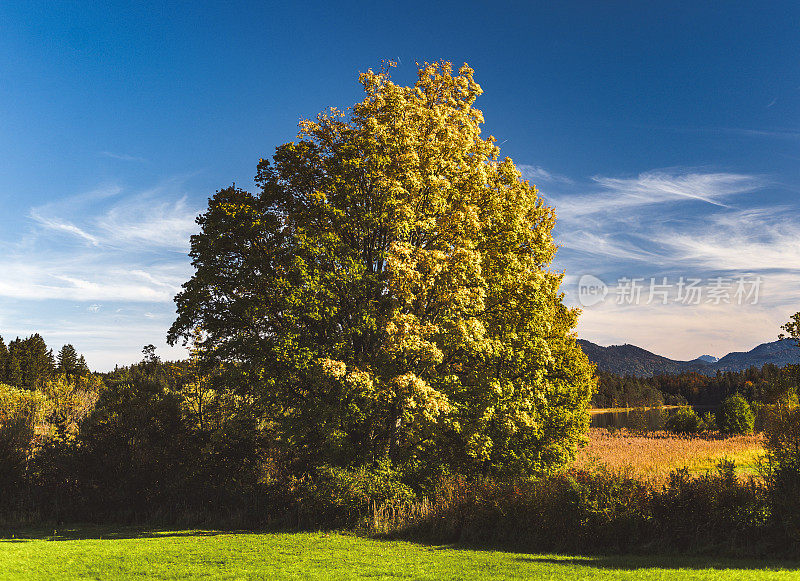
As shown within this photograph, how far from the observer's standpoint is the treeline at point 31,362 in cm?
10138

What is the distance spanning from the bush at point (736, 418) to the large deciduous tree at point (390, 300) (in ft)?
126

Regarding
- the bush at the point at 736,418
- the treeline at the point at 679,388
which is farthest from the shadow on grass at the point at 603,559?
the treeline at the point at 679,388

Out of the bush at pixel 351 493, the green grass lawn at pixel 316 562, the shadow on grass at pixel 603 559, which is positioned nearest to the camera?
the green grass lawn at pixel 316 562

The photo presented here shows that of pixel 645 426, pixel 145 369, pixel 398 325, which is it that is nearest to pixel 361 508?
pixel 398 325

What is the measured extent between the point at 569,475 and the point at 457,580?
6.78 meters

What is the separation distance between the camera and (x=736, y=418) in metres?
51.2

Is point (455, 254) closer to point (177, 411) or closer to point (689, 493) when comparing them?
point (689, 493)

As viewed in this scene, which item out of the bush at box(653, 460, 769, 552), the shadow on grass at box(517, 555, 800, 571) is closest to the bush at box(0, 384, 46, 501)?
the shadow on grass at box(517, 555, 800, 571)

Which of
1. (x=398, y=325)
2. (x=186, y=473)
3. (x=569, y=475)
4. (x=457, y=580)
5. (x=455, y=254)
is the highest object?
(x=455, y=254)

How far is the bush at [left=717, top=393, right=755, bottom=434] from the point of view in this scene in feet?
167

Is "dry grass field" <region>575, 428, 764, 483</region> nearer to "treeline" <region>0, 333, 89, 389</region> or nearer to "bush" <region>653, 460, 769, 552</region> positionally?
"bush" <region>653, 460, 769, 552</region>

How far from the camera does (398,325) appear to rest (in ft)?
58.4

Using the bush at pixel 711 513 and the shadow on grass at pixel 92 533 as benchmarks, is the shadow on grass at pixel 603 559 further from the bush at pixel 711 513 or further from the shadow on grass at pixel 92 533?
the bush at pixel 711 513

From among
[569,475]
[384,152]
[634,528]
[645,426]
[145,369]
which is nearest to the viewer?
[634,528]
